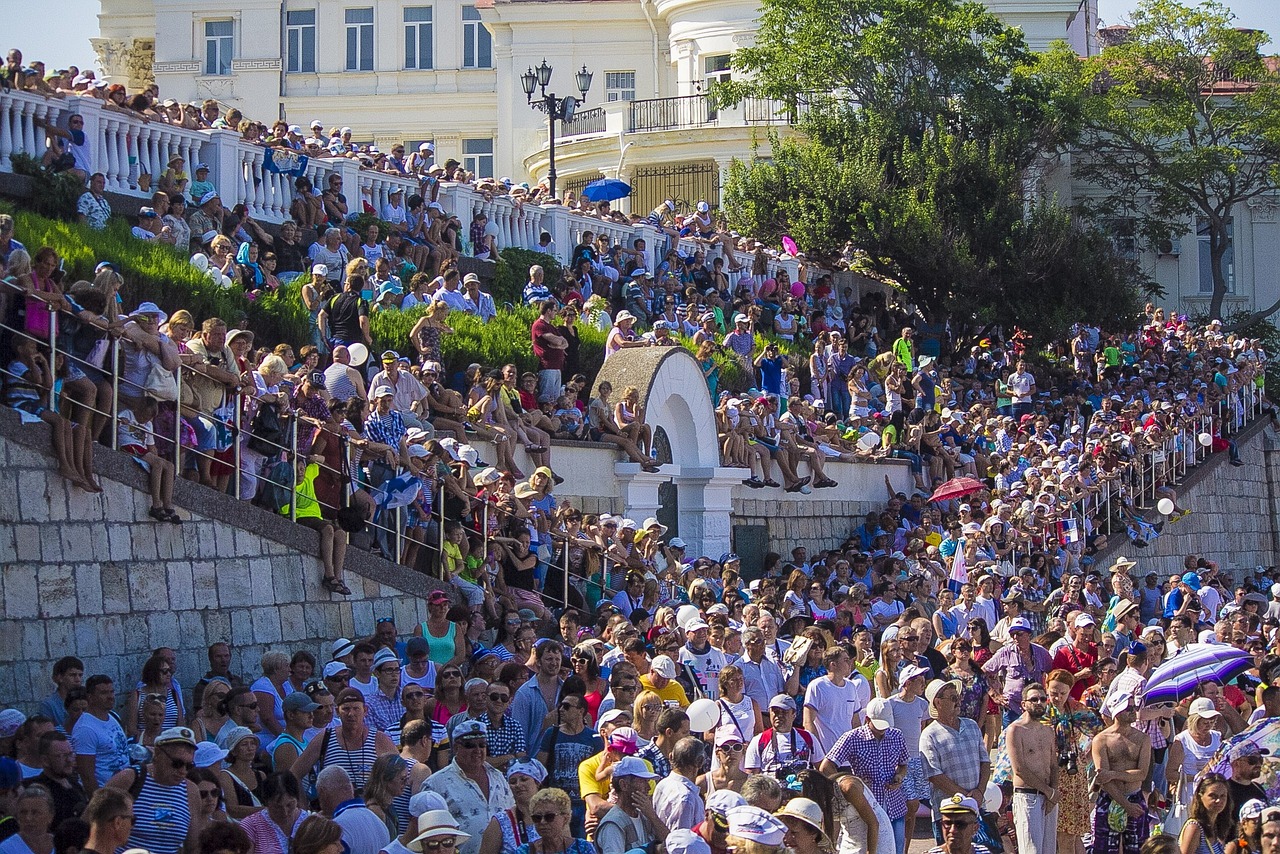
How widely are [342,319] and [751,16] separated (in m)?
27.4

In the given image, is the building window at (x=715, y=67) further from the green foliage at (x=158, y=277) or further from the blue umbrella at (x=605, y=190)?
the green foliage at (x=158, y=277)

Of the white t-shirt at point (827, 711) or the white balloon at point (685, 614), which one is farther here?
the white balloon at point (685, 614)

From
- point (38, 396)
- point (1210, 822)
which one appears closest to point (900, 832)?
point (1210, 822)

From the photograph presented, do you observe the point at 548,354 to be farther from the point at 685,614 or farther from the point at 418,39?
the point at 418,39

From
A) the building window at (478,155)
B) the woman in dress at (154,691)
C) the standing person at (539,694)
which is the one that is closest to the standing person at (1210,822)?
the standing person at (539,694)

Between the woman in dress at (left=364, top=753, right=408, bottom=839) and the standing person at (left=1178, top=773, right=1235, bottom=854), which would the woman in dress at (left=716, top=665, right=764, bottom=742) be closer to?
the standing person at (left=1178, top=773, right=1235, bottom=854)

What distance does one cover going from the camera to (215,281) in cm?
1800

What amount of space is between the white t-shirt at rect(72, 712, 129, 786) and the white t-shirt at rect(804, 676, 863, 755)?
14.2 ft

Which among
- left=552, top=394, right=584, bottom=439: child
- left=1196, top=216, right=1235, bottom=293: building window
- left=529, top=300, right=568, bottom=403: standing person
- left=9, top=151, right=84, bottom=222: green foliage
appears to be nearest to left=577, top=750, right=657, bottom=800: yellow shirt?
left=552, top=394, right=584, bottom=439: child

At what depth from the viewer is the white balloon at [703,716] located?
35.6ft

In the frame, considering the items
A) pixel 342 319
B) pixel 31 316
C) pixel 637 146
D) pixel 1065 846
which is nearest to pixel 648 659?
pixel 1065 846

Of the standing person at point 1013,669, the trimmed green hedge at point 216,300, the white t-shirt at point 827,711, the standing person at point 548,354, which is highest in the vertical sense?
the trimmed green hedge at point 216,300

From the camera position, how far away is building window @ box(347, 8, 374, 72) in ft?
156

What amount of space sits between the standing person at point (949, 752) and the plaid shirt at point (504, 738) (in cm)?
249
